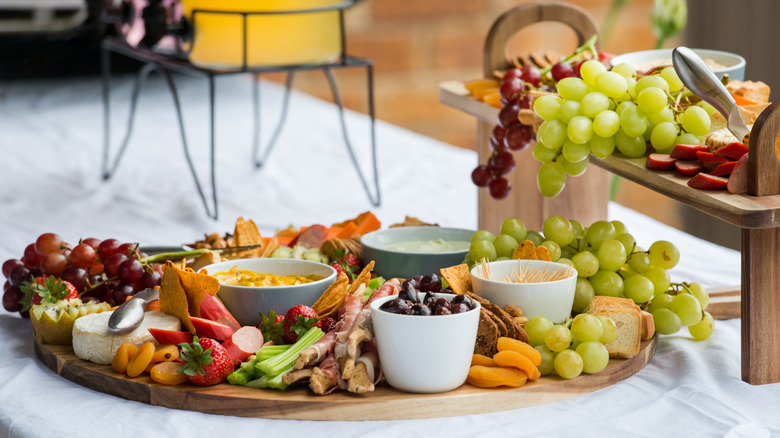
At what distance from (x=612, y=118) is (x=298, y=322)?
1.08 feet

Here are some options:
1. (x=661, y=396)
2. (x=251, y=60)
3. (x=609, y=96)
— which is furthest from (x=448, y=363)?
(x=251, y=60)

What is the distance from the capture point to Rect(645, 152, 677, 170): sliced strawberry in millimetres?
782

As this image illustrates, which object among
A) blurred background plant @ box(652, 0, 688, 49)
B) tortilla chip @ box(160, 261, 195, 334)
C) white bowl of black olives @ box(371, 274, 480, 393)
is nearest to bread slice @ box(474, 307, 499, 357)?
white bowl of black olives @ box(371, 274, 480, 393)

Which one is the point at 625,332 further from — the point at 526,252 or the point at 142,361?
the point at 142,361

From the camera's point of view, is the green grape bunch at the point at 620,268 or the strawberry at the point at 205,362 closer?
the strawberry at the point at 205,362

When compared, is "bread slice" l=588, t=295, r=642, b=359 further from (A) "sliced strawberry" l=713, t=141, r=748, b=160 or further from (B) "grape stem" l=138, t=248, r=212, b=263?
Result: (B) "grape stem" l=138, t=248, r=212, b=263

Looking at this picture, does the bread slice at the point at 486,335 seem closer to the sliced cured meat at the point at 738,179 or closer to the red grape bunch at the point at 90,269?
the sliced cured meat at the point at 738,179

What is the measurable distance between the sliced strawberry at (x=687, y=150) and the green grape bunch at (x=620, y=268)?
0.11 m

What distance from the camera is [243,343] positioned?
2.54 feet

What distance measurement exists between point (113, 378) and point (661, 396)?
0.45 meters

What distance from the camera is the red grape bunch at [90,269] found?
93 cm

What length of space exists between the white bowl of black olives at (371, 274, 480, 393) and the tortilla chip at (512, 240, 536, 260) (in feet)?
0.52

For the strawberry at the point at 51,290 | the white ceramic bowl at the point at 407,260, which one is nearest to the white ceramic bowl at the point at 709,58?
the white ceramic bowl at the point at 407,260

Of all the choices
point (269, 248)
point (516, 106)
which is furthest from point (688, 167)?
point (269, 248)
